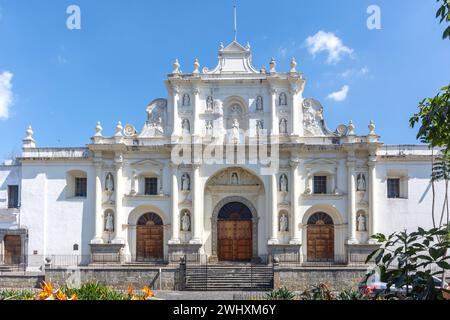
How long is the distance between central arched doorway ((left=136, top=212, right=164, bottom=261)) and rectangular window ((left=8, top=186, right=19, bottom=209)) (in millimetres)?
7964

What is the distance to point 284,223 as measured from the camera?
26.5m

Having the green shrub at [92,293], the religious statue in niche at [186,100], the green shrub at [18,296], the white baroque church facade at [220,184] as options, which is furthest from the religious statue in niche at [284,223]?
the green shrub at [18,296]

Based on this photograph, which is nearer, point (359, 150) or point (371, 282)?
point (371, 282)

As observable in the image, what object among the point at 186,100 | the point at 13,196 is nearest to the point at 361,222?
the point at 186,100

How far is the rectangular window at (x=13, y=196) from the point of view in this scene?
27.7 m

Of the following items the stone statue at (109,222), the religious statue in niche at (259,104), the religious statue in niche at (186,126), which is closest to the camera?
the stone statue at (109,222)

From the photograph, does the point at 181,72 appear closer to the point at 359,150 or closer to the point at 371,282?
the point at 359,150

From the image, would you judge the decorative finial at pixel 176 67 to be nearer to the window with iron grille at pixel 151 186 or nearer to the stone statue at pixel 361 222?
the window with iron grille at pixel 151 186

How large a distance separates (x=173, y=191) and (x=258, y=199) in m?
5.40

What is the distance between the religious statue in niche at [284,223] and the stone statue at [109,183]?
10687 millimetres

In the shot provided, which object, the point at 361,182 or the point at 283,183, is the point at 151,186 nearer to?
the point at 283,183

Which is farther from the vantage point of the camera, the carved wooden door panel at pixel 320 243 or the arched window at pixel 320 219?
the arched window at pixel 320 219

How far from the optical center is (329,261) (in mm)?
26344
